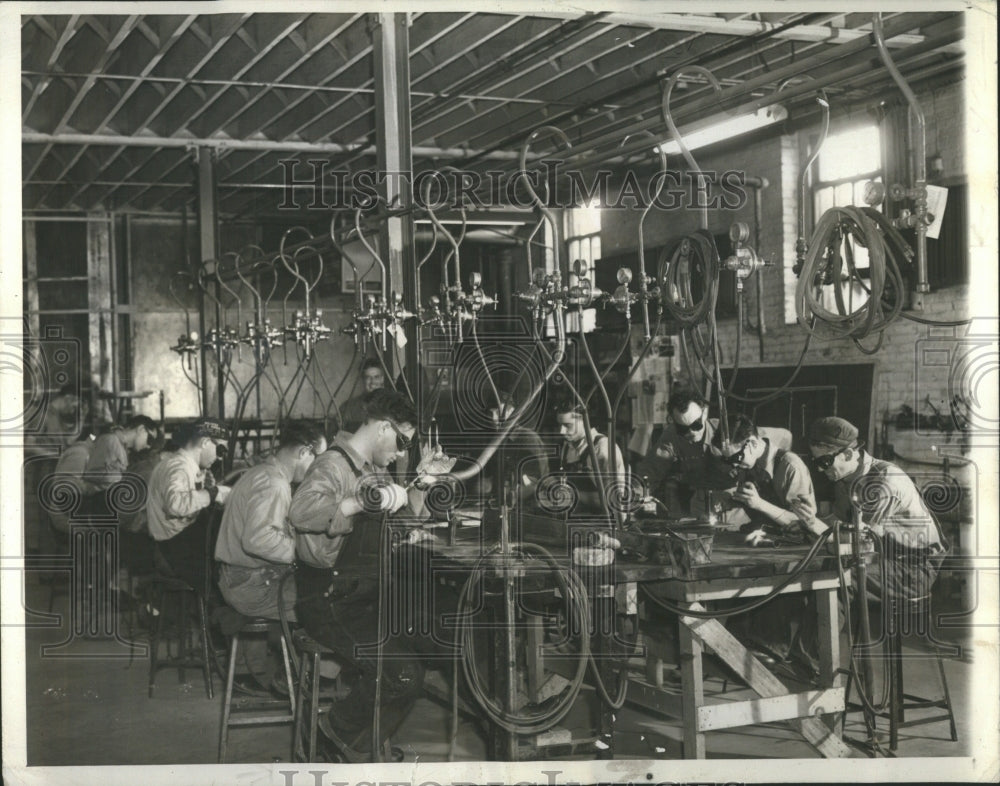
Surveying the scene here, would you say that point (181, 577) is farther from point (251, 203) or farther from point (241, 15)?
point (251, 203)

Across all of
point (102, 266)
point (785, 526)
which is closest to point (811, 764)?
point (785, 526)

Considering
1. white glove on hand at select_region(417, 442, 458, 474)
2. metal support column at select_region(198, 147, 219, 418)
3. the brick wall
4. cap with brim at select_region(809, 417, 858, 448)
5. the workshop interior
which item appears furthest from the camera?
metal support column at select_region(198, 147, 219, 418)

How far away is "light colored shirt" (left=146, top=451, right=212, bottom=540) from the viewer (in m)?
4.40

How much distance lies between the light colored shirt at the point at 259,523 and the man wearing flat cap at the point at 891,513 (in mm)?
2062

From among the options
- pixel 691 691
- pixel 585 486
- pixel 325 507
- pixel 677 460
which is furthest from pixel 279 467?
pixel 677 460

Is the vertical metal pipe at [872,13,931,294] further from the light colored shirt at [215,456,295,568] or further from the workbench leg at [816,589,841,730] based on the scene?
the light colored shirt at [215,456,295,568]

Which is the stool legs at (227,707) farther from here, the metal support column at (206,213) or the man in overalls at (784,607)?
the metal support column at (206,213)

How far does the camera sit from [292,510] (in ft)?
11.9

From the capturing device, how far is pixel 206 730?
13.0 ft

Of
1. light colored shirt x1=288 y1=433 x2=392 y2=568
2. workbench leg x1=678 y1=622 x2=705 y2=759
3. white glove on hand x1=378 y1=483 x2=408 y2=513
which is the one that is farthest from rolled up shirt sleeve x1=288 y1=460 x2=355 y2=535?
workbench leg x1=678 y1=622 x2=705 y2=759

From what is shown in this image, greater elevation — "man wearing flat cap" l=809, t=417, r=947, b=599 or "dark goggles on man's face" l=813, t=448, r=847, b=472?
"dark goggles on man's face" l=813, t=448, r=847, b=472

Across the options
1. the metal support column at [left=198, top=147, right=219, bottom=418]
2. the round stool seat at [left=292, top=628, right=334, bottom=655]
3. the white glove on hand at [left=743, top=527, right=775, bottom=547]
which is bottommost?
the round stool seat at [left=292, top=628, right=334, bottom=655]

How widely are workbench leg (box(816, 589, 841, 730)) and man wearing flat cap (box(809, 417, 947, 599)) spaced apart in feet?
0.74

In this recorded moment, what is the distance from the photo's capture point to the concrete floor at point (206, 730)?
11.8 feet
